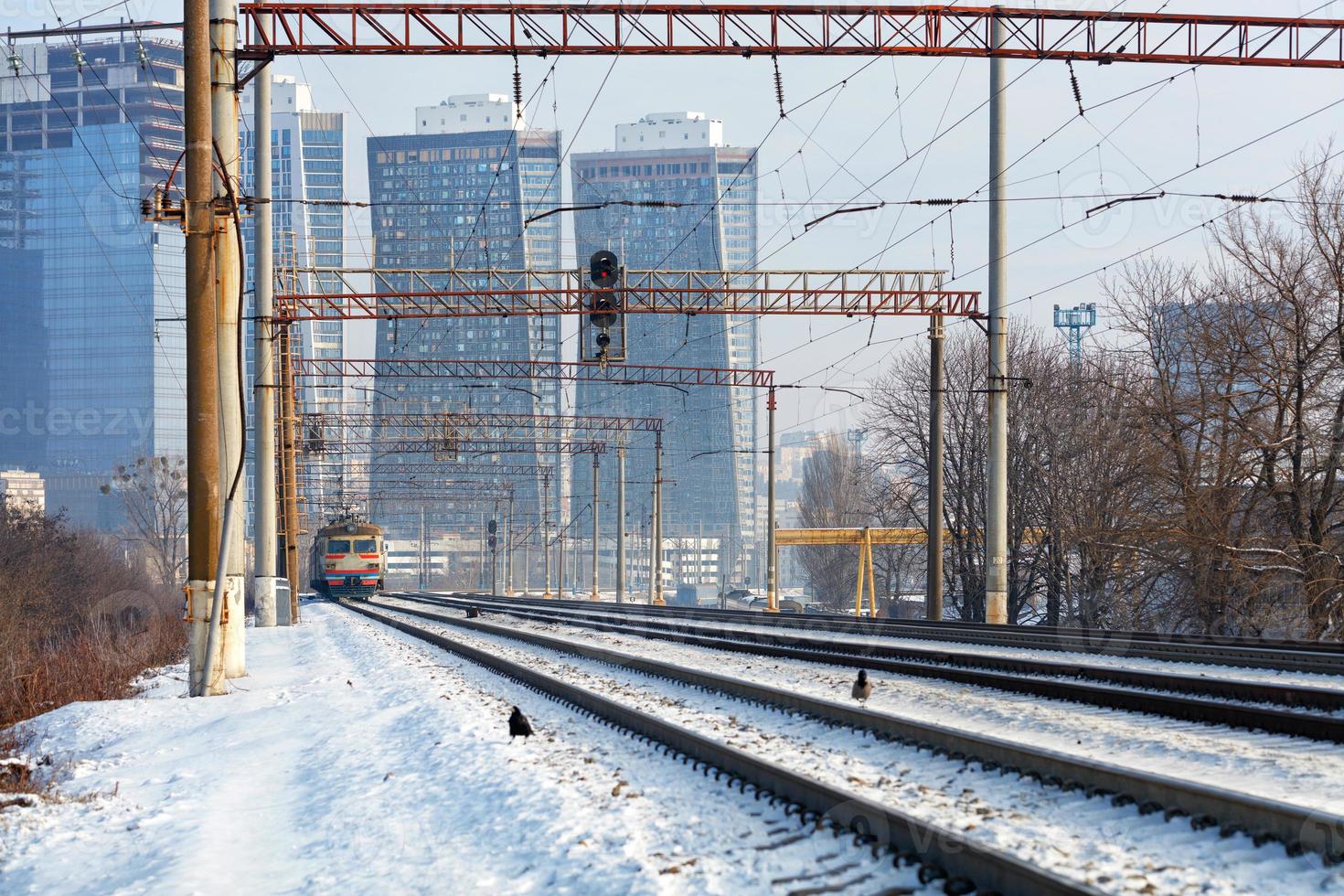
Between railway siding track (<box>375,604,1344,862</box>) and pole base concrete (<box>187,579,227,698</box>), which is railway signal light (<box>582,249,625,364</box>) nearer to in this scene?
pole base concrete (<box>187,579,227,698</box>)

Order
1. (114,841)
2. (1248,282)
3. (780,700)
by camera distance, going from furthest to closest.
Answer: (1248,282), (780,700), (114,841)

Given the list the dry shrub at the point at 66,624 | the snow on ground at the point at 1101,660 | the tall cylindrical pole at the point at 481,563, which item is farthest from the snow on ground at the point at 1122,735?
the tall cylindrical pole at the point at 481,563

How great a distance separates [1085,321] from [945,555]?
81.0 m

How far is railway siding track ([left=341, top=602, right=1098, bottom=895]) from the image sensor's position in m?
4.90

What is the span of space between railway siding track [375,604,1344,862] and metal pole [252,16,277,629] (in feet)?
61.5

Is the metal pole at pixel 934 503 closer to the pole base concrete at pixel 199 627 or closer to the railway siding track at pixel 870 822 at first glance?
the pole base concrete at pixel 199 627

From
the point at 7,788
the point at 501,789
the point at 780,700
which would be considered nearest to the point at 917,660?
the point at 780,700

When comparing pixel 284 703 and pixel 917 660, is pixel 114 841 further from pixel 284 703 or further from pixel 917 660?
pixel 917 660

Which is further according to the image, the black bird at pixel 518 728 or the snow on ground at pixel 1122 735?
the black bird at pixel 518 728

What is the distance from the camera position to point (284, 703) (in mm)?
13414

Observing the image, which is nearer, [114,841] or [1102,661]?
[114,841]

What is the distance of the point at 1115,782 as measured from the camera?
21.7 feet

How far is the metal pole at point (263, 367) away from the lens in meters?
26.7

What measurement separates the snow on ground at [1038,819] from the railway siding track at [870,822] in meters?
0.41
